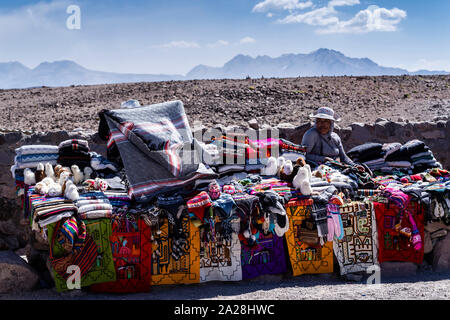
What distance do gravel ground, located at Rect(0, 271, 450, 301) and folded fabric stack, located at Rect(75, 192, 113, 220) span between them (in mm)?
655

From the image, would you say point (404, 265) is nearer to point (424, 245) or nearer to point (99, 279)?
point (424, 245)

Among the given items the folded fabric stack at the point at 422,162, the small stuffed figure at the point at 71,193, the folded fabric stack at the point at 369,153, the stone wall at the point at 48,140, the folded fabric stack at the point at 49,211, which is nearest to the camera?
the folded fabric stack at the point at 49,211

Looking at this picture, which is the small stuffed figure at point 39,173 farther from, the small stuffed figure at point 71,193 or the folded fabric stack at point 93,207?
the folded fabric stack at point 93,207

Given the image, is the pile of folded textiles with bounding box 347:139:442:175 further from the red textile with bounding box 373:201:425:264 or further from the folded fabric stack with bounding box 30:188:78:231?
the folded fabric stack with bounding box 30:188:78:231

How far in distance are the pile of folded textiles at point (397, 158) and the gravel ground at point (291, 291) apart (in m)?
1.62

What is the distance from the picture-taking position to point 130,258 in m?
3.75

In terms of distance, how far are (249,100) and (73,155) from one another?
35.8 feet

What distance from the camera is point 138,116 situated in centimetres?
446

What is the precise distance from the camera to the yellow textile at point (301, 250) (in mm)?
4055

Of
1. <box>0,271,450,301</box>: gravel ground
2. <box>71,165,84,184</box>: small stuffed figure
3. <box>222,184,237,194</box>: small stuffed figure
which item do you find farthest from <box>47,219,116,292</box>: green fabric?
<box>222,184,237,194</box>: small stuffed figure

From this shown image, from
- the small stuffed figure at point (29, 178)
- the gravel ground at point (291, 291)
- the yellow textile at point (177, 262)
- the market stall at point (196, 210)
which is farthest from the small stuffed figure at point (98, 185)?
the gravel ground at point (291, 291)
